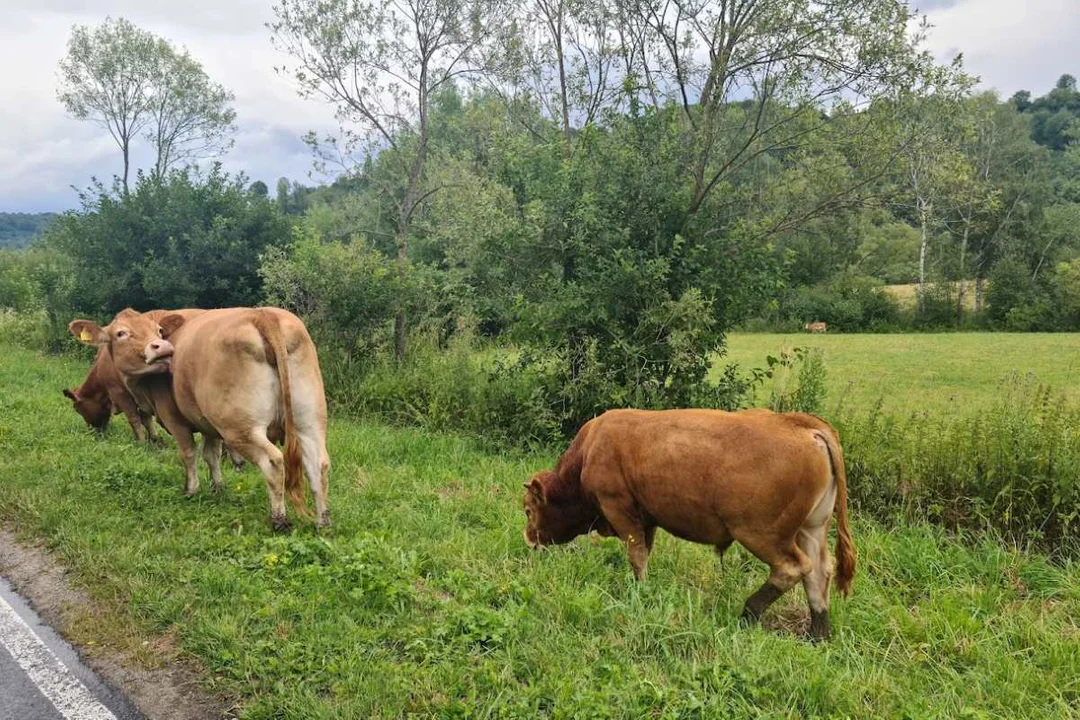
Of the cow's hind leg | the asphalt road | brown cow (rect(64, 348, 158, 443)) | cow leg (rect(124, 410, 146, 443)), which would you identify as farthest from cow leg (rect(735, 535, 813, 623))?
cow leg (rect(124, 410, 146, 443))

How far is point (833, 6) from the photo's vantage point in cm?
831

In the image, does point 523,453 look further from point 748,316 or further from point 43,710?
point 43,710

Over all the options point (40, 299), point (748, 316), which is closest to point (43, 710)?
point (748, 316)

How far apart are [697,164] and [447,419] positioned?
15.6 feet

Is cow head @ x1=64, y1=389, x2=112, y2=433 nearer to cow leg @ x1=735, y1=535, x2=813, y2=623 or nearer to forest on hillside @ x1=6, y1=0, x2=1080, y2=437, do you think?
forest on hillside @ x1=6, y1=0, x2=1080, y2=437

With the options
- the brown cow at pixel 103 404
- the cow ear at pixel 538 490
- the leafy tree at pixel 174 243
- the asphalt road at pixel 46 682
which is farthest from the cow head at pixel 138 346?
the leafy tree at pixel 174 243

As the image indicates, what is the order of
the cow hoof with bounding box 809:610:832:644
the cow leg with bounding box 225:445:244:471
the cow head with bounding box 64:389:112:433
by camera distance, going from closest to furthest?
1. the cow hoof with bounding box 809:610:832:644
2. the cow leg with bounding box 225:445:244:471
3. the cow head with bounding box 64:389:112:433

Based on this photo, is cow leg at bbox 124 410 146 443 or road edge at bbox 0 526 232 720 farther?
cow leg at bbox 124 410 146 443

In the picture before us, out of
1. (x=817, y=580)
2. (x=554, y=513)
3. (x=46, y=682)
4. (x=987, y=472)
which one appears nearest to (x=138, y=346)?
(x=46, y=682)

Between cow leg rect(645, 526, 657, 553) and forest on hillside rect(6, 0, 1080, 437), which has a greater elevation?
forest on hillside rect(6, 0, 1080, 437)

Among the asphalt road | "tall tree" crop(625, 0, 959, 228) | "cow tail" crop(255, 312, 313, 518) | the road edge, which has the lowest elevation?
the asphalt road

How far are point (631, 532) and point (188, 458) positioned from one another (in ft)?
14.6

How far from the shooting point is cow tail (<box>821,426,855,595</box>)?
3.98 metres

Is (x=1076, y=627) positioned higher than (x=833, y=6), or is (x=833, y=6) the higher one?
(x=833, y=6)
